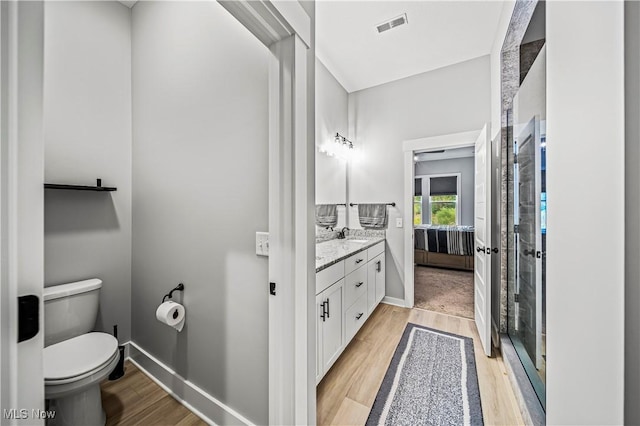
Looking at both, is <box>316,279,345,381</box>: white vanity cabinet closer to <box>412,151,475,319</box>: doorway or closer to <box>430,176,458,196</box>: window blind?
<box>412,151,475,319</box>: doorway

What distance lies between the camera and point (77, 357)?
51.6 inches

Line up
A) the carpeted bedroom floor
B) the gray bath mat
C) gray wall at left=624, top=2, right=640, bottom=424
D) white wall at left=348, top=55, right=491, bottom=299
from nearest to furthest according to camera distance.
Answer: gray wall at left=624, top=2, right=640, bottom=424 → the gray bath mat → white wall at left=348, top=55, right=491, bottom=299 → the carpeted bedroom floor

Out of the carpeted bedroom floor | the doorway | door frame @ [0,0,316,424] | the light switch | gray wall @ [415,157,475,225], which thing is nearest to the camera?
door frame @ [0,0,316,424]

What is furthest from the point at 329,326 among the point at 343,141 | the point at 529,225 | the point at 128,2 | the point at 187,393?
the point at 128,2

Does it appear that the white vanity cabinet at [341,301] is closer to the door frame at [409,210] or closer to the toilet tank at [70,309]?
the door frame at [409,210]

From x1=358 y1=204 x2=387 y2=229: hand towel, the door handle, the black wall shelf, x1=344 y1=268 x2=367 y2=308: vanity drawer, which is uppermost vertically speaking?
the black wall shelf

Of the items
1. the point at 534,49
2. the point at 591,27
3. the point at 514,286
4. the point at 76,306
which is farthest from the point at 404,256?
the point at 76,306

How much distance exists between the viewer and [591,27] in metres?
0.65

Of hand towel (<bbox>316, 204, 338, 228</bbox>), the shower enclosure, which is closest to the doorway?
the shower enclosure

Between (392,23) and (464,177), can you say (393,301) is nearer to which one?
(392,23)

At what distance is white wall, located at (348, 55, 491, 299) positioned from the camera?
2.72 m

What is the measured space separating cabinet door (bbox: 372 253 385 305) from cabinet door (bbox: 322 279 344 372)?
970 millimetres

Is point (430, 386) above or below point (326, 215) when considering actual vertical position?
below

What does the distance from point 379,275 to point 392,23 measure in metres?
2.49
